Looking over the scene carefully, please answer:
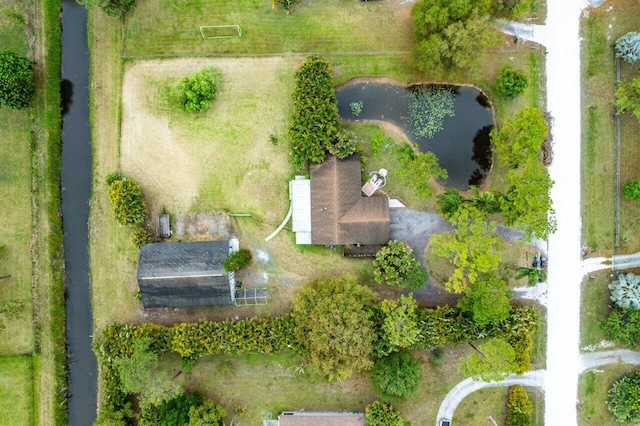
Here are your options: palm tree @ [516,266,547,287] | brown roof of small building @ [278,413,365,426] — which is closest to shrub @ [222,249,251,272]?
brown roof of small building @ [278,413,365,426]

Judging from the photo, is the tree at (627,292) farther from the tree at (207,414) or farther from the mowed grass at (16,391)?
the mowed grass at (16,391)

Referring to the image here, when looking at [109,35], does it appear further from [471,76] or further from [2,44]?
[471,76]

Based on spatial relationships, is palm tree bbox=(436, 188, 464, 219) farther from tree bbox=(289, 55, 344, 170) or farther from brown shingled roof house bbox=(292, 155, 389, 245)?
tree bbox=(289, 55, 344, 170)

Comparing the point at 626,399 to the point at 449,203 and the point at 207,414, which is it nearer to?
the point at 449,203

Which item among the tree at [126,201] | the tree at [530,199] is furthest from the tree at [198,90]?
the tree at [530,199]

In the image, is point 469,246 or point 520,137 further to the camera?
point 469,246

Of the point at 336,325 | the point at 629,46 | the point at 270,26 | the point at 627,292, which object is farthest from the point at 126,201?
the point at 629,46
